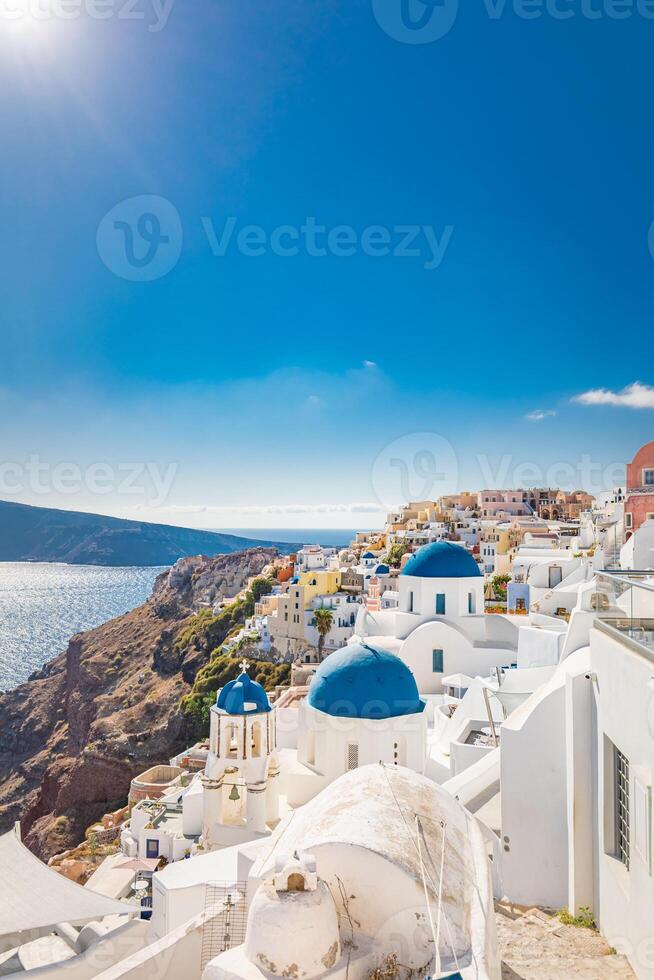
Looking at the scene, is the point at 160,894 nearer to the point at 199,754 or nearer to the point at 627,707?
the point at 627,707

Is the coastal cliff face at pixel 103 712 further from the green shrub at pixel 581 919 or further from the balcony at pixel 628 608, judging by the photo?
the balcony at pixel 628 608

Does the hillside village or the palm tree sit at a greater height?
the hillside village

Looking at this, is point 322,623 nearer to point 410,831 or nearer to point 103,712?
point 103,712

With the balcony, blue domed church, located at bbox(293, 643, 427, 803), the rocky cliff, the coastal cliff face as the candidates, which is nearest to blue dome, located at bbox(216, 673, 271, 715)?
blue domed church, located at bbox(293, 643, 427, 803)

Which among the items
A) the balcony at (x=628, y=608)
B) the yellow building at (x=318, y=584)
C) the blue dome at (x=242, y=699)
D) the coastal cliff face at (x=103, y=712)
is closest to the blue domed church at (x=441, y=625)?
the blue dome at (x=242, y=699)

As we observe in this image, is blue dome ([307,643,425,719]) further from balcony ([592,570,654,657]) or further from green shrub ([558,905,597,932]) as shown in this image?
balcony ([592,570,654,657])

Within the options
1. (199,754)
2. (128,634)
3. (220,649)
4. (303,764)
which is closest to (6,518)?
(128,634)
